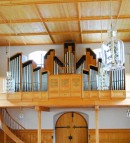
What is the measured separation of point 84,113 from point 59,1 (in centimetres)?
824

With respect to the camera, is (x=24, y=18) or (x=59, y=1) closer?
(x=59, y=1)

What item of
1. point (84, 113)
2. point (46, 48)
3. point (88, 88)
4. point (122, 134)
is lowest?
point (122, 134)

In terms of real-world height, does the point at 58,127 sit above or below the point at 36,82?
below

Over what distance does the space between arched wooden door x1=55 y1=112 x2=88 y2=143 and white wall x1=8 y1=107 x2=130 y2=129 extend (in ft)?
1.20

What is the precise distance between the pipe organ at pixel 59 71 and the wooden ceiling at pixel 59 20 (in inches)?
36.9

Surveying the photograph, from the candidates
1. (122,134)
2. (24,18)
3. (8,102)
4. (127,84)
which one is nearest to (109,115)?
(122,134)

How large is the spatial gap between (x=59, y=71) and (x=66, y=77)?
3.52ft

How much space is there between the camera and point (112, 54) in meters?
5.50

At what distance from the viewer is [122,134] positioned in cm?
1659

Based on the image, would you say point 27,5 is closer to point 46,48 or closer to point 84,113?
point 46,48

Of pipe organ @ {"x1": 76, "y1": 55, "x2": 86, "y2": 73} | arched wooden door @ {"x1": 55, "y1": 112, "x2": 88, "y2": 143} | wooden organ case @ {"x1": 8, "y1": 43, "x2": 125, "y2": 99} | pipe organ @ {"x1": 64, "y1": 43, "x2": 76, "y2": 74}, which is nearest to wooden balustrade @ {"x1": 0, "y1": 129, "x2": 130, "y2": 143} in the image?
arched wooden door @ {"x1": 55, "y1": 112, "x2": 88, "y2": 143}

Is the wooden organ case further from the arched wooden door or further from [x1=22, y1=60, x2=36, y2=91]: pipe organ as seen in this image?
the arched wooden door

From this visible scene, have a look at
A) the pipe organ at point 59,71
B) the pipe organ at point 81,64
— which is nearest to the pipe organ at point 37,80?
the pipe organ at point 59,71

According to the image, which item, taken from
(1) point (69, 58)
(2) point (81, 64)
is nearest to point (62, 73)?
(1) point (69, 58)
